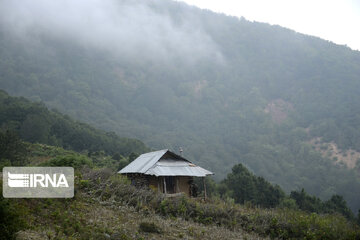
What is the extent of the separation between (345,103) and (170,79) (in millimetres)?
97575

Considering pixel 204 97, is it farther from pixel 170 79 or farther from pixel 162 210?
pixel 162 210

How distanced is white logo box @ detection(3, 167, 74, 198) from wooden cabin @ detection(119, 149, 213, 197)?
7.48 meters

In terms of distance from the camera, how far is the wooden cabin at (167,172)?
20.9 meters

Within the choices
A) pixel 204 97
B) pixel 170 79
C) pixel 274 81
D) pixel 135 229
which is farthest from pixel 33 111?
pixel 274 81

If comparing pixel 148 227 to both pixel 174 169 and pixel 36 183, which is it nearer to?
pixel 36 183

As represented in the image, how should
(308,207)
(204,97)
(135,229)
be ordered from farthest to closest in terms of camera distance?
(204,97) < (308,207) < (135,229)

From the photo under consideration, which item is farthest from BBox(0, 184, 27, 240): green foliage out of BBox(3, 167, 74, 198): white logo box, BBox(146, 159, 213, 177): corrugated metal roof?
BBox(146, 159, 213, 177): corrugated metal roof

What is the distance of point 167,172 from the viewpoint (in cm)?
2038

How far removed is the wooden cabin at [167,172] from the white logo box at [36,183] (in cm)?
748

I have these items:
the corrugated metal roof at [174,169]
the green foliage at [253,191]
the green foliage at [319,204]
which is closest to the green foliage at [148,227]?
the corrugated metal roof at [174,169]

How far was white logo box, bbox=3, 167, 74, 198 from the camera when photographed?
36.7ft

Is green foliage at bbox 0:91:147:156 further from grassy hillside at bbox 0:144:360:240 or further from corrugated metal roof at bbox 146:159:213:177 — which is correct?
grassy hillside at bbox 0:144:360:240

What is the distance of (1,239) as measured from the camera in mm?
7227

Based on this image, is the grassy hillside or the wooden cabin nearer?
the grassy hillside
